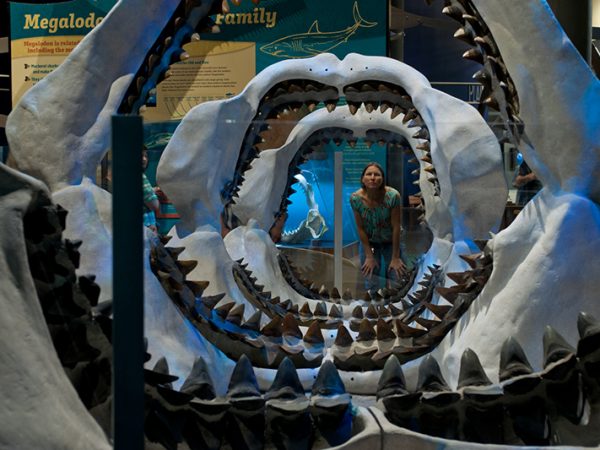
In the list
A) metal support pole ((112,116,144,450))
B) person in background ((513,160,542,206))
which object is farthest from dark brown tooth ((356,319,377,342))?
metal support pole ((112,116,144,450))

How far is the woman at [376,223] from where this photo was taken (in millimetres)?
2371

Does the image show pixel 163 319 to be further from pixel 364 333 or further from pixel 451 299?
pixel 451 299

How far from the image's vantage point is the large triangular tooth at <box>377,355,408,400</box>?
1222 millimetres

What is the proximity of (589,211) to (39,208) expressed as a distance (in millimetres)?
985

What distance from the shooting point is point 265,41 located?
3.98m

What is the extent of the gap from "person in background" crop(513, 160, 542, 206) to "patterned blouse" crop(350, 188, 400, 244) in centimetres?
64

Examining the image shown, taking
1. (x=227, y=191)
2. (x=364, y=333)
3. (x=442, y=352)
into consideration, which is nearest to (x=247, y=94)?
(x=227, y=191)

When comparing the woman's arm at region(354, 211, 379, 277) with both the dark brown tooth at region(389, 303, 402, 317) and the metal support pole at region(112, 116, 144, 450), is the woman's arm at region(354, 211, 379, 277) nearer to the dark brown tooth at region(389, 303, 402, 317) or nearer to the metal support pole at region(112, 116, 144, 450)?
the dark brown tooth at region(389, 303, 402, 317)

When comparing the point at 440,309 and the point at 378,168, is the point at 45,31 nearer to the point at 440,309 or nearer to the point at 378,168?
the point at 378,168

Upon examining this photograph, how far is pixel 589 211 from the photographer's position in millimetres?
1497

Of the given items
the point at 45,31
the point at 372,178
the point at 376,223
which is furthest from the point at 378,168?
the point at 45,31

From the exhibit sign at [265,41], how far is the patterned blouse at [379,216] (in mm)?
1416

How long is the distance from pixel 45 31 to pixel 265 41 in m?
1.10

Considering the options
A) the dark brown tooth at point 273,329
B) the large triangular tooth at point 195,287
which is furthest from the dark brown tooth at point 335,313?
the large triangular tooth at point 195,287
